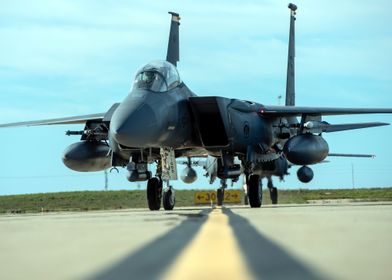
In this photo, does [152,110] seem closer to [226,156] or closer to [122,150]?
[122,150]

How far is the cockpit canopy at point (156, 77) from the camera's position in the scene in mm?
18406

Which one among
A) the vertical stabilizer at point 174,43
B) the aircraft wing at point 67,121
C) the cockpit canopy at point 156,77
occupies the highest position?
the vertical stabilizer at point 174,43

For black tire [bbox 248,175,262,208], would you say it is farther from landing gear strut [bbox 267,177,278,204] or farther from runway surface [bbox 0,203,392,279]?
landing gear strut [bbox 267,177,278,204]

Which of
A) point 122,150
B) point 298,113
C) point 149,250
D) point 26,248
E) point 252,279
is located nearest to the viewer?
point 252,279

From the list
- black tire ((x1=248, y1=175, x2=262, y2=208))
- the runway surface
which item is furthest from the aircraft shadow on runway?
black tire ((x1=248, y1=175, x2=262, y2=208))

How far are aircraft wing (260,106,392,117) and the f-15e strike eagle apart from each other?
3cm

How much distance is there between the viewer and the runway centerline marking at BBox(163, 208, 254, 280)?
4629 millimetres

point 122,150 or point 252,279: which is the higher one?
point 122,150

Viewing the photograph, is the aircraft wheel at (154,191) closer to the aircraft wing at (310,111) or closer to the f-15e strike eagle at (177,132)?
the f-15e strike eagle at (177,132)

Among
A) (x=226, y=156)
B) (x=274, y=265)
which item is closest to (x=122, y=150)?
(x=226, y=156)

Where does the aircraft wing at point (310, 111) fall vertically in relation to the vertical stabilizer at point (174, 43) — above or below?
below

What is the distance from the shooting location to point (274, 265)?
518 cm

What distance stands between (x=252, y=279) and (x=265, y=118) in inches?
748

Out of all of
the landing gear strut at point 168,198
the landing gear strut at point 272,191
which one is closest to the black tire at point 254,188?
the landing gear strut at point 168,198
